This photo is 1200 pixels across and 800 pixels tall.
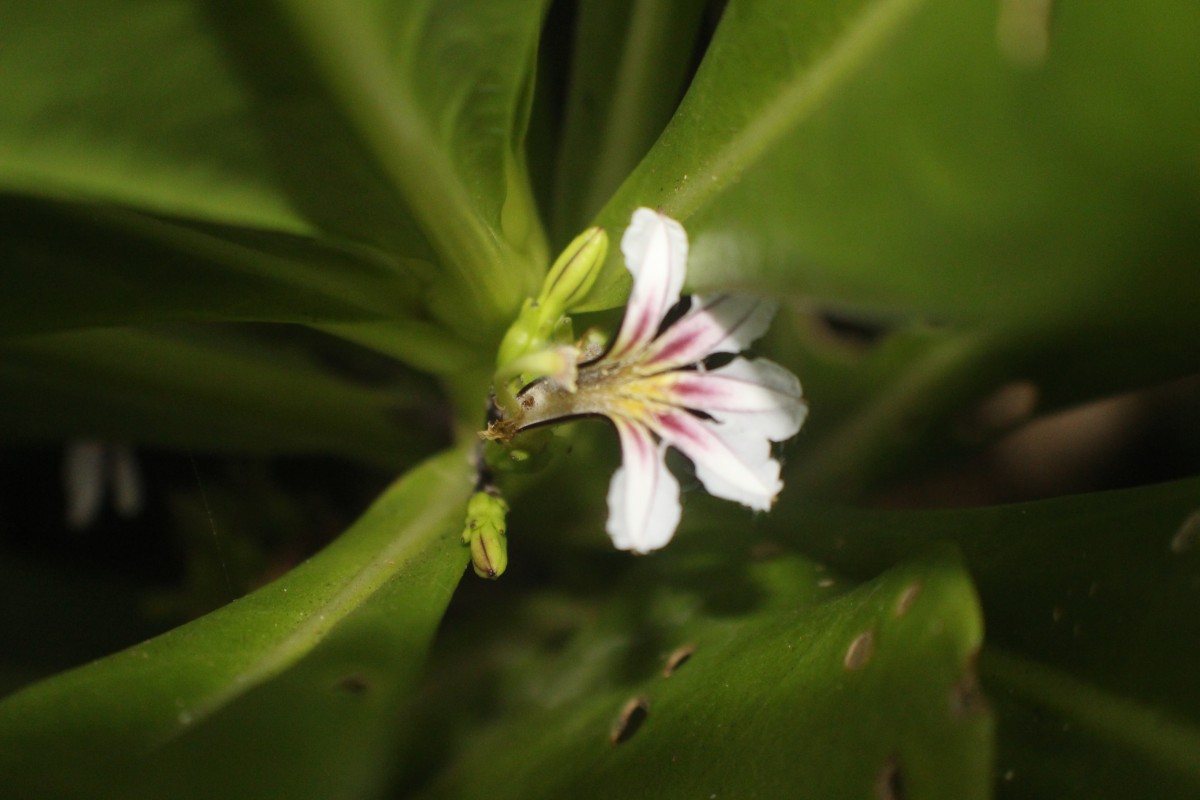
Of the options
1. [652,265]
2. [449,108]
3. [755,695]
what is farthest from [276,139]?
[755,695]

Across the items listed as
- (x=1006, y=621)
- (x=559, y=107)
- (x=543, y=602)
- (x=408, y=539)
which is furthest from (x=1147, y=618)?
(x=559, y=107)

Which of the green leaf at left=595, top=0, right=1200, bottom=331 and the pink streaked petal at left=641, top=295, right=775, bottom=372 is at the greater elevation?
the green leaf at left=595, top=0, right=1200, bottom=331

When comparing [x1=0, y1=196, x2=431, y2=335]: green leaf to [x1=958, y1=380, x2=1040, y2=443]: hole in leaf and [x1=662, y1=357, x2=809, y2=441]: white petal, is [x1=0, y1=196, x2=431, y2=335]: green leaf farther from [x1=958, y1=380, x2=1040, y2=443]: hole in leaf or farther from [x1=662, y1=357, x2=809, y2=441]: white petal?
[x1=958, y1=380, x2=1040, y2=443]: hole in leaf

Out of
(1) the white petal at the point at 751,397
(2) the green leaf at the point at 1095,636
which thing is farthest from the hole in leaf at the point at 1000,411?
(1) the white petal at the point at 751,397

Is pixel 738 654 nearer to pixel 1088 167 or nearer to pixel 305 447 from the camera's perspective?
pixel 1088 167

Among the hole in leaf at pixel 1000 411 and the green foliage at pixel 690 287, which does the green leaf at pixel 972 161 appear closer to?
the green foliage at pixel 690 287

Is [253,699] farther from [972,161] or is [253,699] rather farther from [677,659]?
[972,161]

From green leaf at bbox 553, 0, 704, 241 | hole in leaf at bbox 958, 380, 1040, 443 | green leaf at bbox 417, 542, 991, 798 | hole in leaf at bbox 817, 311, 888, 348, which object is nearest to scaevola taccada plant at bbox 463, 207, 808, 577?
green leaf at bbox 417, 542, 991, 798
